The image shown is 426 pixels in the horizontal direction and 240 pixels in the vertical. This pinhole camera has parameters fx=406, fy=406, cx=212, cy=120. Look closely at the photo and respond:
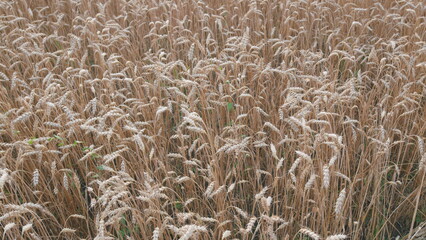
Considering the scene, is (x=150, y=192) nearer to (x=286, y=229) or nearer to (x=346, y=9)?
(x=286, y=229)

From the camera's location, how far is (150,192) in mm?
1420

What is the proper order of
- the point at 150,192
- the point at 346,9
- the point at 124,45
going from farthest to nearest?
1. the point at 346,9
2. the point at 124,45
3. the point at 150,192

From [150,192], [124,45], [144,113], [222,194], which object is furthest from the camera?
[124,45]

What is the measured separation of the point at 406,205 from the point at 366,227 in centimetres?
21

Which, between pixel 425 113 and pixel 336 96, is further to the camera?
pixel 425 113

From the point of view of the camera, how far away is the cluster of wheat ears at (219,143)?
5.10 ft

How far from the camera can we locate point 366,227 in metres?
1.97

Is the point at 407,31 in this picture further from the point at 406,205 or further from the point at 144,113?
the point at 144,113

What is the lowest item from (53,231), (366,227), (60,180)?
(366,227)

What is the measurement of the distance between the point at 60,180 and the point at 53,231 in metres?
0.25

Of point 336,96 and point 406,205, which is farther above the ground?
point 336,96

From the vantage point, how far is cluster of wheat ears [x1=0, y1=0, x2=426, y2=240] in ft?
5.10

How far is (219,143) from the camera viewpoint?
6.70 ft

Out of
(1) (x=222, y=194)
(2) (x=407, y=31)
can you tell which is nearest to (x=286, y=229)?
(1) (x=222, y=194)
